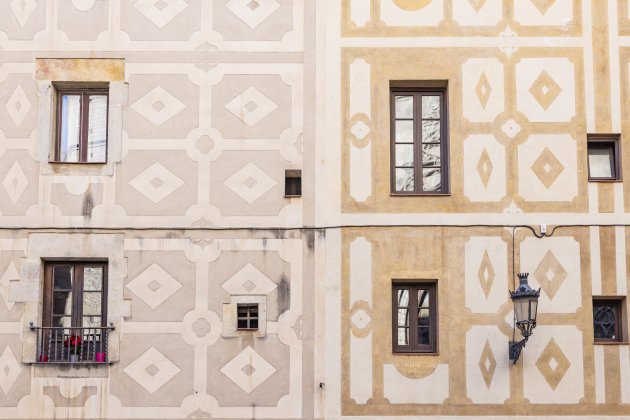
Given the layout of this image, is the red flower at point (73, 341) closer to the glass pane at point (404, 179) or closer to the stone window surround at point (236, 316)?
the stone window surround at point (236, 316)

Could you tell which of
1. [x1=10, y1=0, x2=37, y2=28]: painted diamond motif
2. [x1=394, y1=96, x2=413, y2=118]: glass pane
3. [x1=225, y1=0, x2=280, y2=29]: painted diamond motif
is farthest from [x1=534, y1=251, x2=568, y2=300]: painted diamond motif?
[x1=10, y1=0, x2=37, y2=28]: painted diamond motif

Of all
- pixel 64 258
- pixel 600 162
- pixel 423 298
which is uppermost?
pixel 600 162

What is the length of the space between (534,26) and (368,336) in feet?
15.8

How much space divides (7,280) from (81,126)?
2321 millimetres

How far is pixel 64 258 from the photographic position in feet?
47.3

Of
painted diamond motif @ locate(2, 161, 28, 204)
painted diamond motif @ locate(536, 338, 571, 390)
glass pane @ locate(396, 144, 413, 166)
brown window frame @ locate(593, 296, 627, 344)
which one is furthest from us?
glass pane @ locate(396, 144, 413, 166)

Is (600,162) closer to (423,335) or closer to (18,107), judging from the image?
(423,335)

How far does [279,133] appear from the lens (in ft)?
48.1

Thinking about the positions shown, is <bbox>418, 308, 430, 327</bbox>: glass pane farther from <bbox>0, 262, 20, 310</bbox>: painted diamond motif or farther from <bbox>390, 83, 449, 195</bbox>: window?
<bbox>0, 262, 20, 310</bbox>: painted diamond motif

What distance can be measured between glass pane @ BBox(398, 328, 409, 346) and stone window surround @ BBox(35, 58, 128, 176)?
4424 millimetres

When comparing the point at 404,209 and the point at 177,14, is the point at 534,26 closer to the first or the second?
the point at 404,209

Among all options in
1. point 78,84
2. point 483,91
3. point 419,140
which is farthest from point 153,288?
point 483,91

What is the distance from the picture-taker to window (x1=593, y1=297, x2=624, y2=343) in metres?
14.3

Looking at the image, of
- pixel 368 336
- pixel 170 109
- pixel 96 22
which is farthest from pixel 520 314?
pixel 96 22
